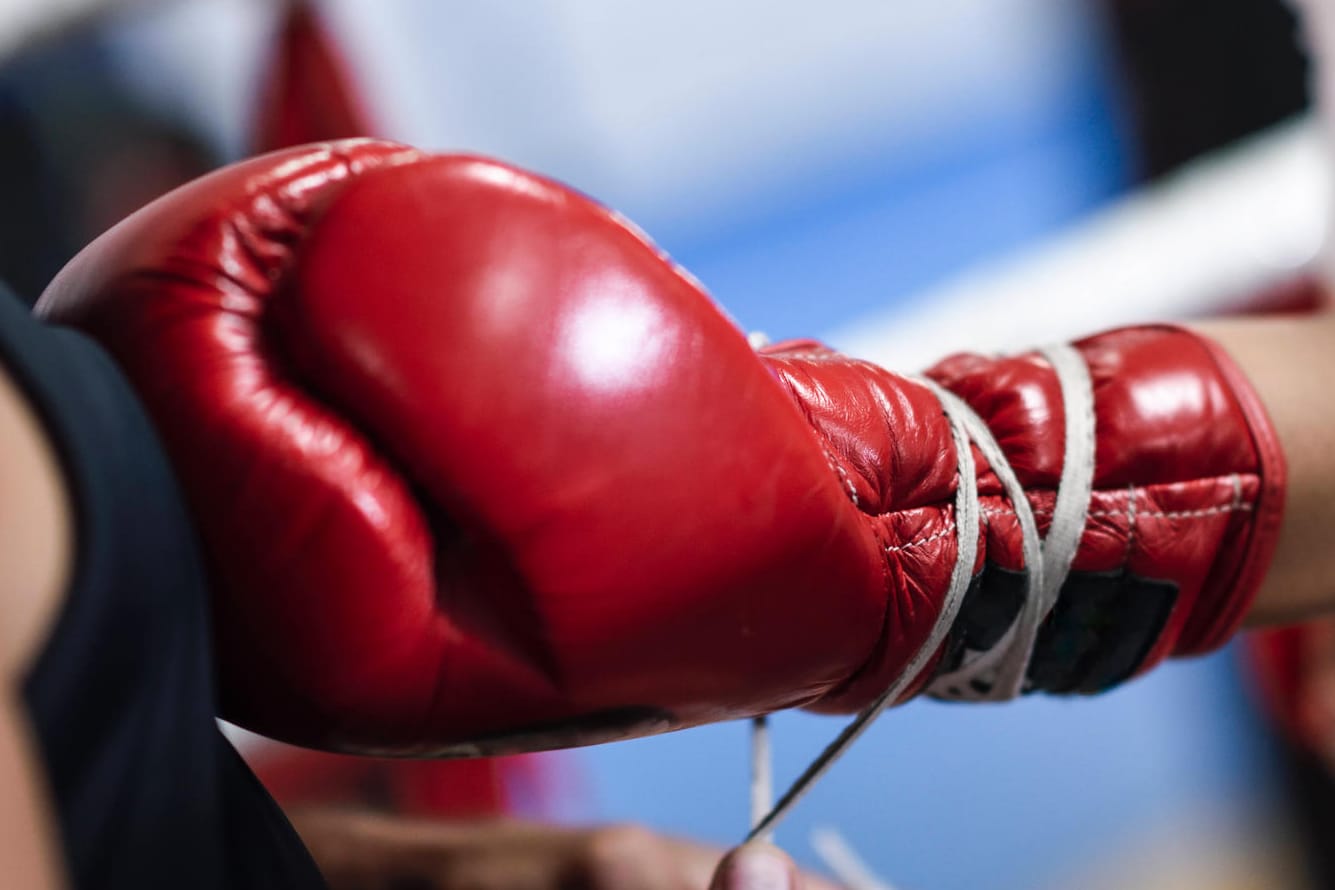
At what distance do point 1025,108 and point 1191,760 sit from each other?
5.63 feet

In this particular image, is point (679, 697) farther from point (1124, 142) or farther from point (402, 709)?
point (1124, 142)

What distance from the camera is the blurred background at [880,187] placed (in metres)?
2.11

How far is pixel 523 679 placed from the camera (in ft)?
1.65

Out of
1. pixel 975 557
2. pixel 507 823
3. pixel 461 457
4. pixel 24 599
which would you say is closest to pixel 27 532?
pixel 24 599

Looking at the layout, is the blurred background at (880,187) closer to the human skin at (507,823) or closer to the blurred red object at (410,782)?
the blurred red object at (410,782)

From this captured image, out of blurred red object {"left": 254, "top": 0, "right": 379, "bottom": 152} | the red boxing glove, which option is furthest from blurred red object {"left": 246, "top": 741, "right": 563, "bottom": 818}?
the red boxing glove

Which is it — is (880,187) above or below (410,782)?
above

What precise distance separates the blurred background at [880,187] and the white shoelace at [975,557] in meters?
1.24

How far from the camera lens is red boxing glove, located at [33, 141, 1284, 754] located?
47 cm

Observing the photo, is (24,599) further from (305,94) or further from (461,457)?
(305,94)

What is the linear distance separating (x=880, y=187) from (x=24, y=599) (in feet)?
8.98

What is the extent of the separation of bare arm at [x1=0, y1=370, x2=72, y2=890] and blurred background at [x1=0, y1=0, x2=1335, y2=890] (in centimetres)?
147

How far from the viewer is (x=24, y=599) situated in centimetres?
38

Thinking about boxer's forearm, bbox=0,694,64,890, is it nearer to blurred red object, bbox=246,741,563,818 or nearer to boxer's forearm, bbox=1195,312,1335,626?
boxer's forearm, bbox=1195,312,1335,626
